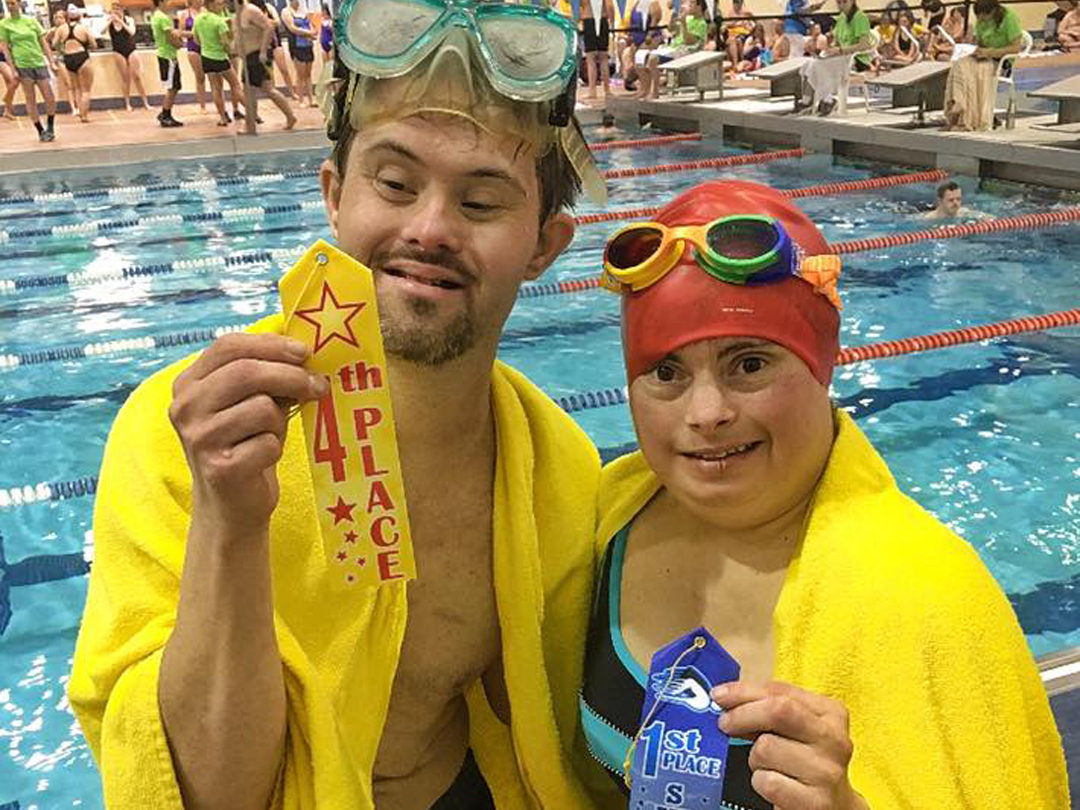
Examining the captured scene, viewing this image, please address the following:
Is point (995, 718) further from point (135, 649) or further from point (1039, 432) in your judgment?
point (1039, 432)

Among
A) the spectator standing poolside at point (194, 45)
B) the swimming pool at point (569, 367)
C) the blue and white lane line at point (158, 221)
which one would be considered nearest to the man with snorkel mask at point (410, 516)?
the swimming pool at point (569, 367)

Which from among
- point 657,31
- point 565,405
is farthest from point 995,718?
point 657,31

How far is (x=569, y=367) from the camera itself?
Result: 6211 millimetres

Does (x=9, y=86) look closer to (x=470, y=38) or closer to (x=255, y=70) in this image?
(x=255, y=70)

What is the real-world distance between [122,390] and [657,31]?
15047 millimetres

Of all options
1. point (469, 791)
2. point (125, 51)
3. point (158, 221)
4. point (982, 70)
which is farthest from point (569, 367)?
point (125, 51)

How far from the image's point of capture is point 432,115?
5.08 feet

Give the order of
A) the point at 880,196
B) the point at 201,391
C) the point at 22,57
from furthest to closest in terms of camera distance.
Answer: the point at 22,57 → the point at 880,196 → the point at 201,391

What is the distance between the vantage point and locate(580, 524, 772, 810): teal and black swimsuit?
1.41 meters

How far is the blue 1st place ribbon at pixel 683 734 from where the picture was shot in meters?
1.11

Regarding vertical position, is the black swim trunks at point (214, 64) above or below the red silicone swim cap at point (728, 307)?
below

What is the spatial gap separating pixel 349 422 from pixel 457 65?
0.65 metres

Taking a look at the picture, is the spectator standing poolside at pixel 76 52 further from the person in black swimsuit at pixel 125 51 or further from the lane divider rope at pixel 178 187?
the lane divider rope at pixel 178 187

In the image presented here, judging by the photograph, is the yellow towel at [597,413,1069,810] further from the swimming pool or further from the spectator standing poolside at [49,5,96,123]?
the spectator standing poolside at [49,5,96,123]
